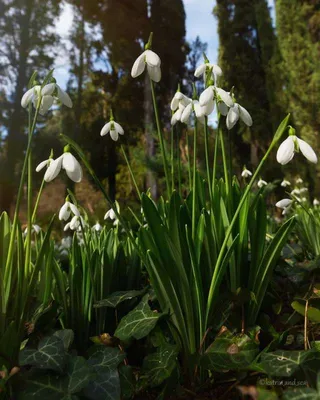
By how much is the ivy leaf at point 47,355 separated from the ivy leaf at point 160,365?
0.23 metres

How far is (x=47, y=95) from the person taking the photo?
3.84ft

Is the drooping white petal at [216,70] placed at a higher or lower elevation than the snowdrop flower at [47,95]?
higher

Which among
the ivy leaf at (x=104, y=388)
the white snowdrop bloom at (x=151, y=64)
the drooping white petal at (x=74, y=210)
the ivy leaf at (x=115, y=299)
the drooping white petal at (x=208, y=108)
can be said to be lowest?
the ivy leaf at (x=104, y=388)

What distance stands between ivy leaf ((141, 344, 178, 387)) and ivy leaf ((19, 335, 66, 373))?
23cm

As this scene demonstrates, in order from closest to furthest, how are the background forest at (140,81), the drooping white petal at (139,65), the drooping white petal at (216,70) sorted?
the drooping white petal at (139,65)
the drooping white petal at (216,70)
the background forest at (140,81)

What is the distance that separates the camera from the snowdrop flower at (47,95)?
114 centimetres

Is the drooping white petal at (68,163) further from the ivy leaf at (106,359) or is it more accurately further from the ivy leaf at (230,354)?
the ivy leaf at (230,354)

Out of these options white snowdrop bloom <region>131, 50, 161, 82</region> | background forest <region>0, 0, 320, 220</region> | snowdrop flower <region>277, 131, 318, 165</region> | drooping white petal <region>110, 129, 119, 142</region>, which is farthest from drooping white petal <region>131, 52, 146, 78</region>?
background forest <region>0, 0, 320, 220</region>

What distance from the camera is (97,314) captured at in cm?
134

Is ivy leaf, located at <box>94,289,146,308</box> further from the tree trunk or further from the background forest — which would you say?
the tree trunk

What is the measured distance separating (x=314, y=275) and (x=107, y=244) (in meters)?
0.84

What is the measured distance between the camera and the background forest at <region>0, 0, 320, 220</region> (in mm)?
8273

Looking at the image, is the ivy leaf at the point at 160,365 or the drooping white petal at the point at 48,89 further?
the drooping white petal at the point at 48,89

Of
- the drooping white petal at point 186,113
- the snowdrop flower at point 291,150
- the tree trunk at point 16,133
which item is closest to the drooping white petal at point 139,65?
the drooping white petal at point 186,113
